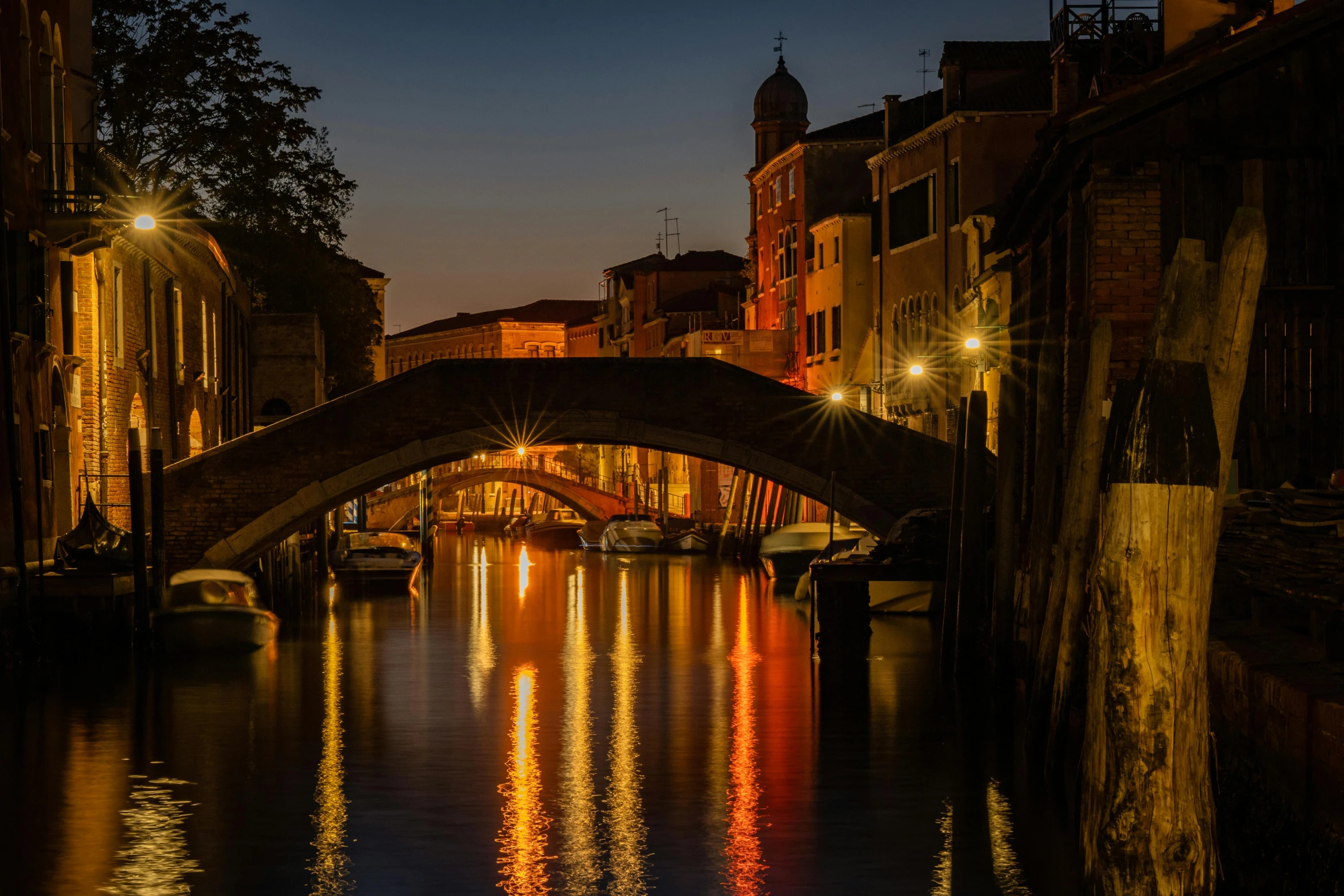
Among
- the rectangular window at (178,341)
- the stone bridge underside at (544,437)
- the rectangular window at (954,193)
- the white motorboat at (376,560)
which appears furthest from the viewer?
the white motorboat at (376,560)

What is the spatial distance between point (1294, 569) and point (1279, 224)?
463 cm

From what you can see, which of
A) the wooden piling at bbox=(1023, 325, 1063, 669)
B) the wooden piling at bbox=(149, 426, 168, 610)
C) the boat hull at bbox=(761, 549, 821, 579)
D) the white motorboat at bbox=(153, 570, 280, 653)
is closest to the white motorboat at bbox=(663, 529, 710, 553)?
the boat hull at bbox=(761, 549, 821, 579)

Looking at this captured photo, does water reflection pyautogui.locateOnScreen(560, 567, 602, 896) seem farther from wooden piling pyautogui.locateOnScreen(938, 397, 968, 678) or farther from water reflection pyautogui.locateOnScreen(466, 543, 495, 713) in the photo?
wooden piling pyautogui.locateOnScreen(938, 397, 968, 678)

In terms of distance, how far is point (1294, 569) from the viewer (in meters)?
7.77

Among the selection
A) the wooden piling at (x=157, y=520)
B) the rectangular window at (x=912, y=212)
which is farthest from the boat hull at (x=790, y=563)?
the wooden piling at (x=157, y=520)

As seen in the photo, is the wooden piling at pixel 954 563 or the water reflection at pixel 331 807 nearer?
the water reflection at pixel 331 807

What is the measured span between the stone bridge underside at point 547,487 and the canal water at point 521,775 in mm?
37691

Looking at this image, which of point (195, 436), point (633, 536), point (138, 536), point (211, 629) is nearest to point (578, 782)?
point (138, 536)

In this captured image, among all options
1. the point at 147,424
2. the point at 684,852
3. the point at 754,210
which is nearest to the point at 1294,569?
the point at 684,852

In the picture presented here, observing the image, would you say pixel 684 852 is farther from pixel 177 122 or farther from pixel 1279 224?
pixel 177 122

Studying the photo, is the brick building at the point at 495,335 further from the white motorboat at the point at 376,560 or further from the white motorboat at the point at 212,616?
the white motorboat at the point at 212,616

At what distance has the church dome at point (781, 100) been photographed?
50094mm

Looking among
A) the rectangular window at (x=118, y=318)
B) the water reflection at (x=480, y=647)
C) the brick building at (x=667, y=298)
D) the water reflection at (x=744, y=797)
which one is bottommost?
the water reflection at (x=744, y=797)

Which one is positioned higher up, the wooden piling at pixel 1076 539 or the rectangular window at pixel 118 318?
the rectangular window at pixel 118 318
